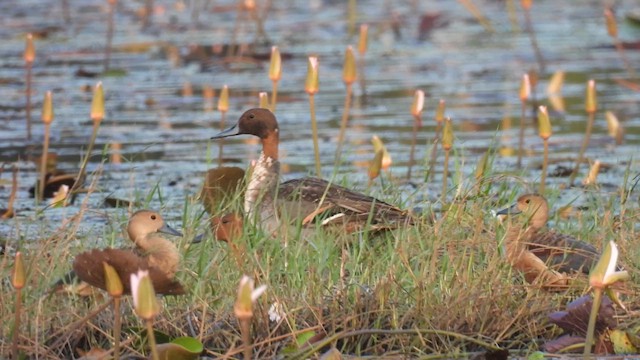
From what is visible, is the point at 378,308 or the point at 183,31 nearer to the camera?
the point at 378,308

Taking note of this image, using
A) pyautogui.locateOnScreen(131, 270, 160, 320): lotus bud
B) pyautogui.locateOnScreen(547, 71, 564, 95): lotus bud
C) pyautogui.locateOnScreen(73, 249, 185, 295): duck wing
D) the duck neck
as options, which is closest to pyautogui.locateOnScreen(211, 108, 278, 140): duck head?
the duck neck

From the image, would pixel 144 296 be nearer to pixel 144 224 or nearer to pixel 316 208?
pixel 144 224

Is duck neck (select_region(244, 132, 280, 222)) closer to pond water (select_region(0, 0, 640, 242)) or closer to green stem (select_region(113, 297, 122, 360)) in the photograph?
pond water (select_region(0, 0, 640, 242))

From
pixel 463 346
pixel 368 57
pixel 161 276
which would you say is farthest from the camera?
pixel 368 57

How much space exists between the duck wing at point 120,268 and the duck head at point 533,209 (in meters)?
1.90

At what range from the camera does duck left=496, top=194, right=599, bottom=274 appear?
208 inches

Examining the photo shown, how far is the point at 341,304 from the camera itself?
490cm

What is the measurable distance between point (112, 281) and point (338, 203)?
225 centimetres

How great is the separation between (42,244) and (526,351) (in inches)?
70.7

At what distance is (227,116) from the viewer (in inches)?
425

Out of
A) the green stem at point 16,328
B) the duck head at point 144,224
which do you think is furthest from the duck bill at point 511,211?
the green stem at point 16,328

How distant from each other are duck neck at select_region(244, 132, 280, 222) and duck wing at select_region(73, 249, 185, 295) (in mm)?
1747

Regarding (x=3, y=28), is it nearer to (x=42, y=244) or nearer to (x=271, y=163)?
(x=271, y=163)

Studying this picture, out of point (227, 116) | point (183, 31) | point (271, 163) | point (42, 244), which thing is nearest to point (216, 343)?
point (42, 244)
